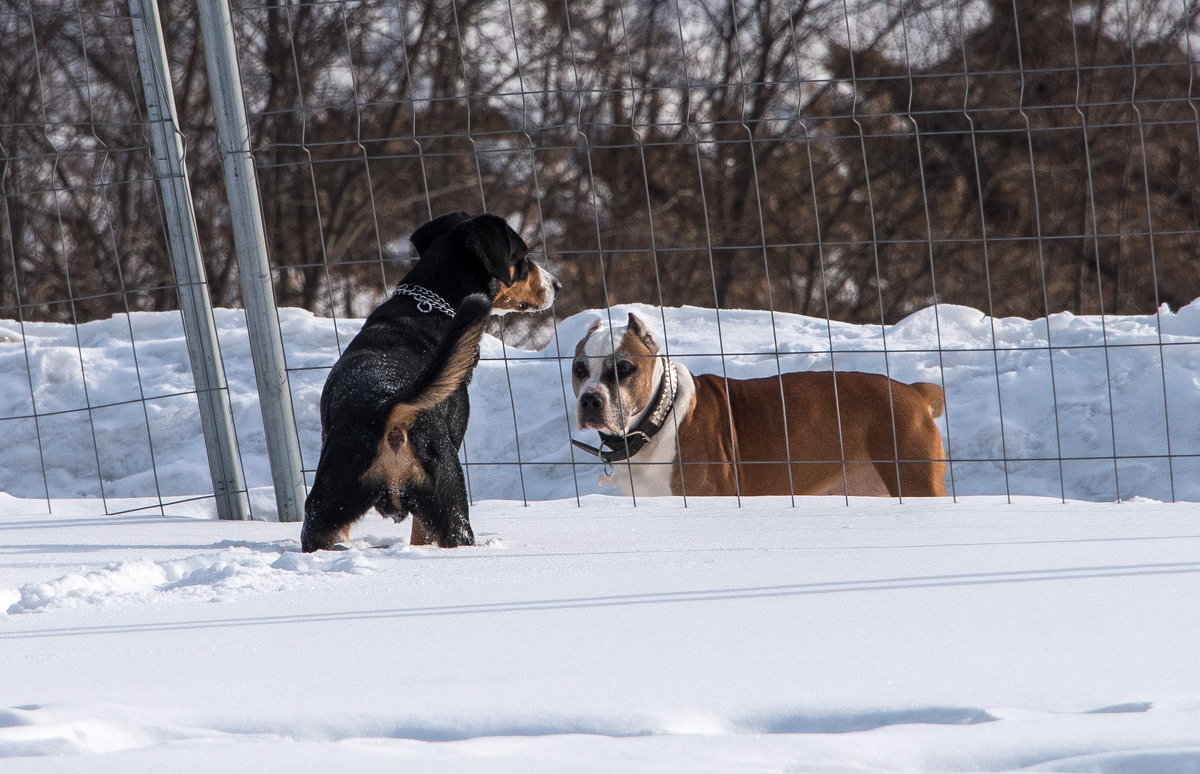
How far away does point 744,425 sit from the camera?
4.40 meters

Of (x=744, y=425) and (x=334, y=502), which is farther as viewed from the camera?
(x=744, y=425)

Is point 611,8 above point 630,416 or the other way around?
above

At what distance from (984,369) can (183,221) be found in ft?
13.5

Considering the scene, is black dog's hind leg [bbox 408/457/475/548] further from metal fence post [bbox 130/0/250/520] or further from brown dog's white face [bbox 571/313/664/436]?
brown dog's white face [bbox 571/313/664/436]

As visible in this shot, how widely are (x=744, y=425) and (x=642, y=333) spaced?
56 centimetres

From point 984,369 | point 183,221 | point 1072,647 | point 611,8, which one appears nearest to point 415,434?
point 183,221

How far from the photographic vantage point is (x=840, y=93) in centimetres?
864

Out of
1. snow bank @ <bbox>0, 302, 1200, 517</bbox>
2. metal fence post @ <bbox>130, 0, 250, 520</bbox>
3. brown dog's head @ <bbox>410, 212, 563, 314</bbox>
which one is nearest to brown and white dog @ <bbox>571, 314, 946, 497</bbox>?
brown dog's head @ <bbox>410, 212, 563, 314</bbox>

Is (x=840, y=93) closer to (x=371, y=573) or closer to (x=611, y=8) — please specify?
(x=611, y=8)

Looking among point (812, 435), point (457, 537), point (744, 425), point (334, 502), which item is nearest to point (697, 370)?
point (744, 425)

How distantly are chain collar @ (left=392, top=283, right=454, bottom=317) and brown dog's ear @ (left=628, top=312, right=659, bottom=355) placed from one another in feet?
4.13

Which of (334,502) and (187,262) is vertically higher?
(187,262)

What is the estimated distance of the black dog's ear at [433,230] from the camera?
134 inches

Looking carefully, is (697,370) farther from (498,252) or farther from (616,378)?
(498,252)
